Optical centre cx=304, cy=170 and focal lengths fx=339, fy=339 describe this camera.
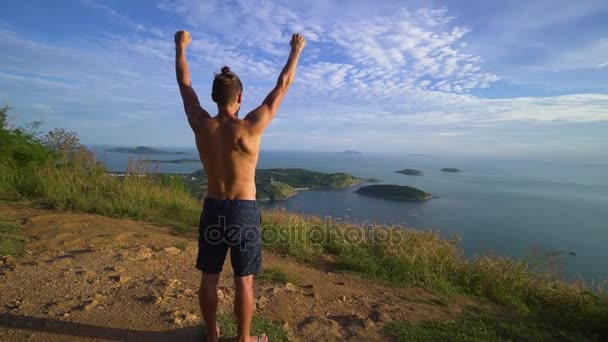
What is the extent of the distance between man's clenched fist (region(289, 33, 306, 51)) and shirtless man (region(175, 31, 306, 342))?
20 centimetres

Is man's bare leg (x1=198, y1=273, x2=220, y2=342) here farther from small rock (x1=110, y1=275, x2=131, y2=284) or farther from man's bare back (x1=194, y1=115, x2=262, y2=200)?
small rock (x1=110, y1=275, x2=131, y2=284)

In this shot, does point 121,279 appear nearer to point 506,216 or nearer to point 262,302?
point 262,302

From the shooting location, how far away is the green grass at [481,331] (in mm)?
2852

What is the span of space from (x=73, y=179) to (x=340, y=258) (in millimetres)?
5850

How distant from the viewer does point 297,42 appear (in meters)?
2.27

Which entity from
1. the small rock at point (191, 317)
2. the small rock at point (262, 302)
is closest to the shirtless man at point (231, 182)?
the small rock at point (191, 317)

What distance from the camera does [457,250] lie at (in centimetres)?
538

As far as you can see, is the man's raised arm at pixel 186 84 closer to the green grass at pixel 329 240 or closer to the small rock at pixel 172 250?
the green grass at pixel 329 240

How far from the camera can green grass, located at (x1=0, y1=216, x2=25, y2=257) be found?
3779mm

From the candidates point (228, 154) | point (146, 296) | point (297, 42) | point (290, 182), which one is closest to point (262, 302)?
point (146, 296)

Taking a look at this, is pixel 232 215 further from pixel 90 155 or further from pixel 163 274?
pixel 90 155

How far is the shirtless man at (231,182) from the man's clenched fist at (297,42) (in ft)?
0.67

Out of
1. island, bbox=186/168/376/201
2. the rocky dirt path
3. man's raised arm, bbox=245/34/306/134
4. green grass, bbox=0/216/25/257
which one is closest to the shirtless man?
man's raised arm, bbox=245/34/306/134

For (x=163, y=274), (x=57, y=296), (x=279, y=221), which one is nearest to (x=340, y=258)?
(x=279, y=221)
